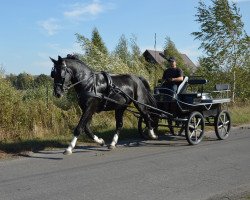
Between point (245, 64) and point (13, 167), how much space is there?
1739 centimetres

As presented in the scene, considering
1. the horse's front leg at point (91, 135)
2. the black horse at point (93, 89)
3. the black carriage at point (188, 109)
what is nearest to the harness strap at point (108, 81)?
the black horse at point (93, 89)

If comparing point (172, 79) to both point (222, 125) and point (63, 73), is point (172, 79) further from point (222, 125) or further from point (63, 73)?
point (63, 73)

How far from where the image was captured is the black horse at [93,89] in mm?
9641

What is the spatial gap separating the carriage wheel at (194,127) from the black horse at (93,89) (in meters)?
1.12

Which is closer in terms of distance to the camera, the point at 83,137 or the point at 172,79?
the point at 172,79

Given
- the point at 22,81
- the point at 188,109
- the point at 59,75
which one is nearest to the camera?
the point at 59,75

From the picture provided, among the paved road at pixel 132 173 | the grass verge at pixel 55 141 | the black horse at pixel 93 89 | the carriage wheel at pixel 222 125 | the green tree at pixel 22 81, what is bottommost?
the paved road at pixel 132 173

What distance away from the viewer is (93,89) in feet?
33.2

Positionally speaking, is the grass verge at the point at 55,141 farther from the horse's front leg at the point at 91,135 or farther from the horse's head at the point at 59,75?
the horse's head at the point at 59,75

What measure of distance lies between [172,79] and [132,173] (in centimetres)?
457

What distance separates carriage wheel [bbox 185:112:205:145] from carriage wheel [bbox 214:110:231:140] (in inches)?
24.0

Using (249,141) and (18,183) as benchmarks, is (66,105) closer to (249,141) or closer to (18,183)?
(249,141)

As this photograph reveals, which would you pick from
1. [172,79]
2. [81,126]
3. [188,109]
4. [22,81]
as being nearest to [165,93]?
[172,79]

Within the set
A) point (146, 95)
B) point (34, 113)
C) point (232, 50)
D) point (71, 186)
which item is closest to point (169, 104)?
point (146, 95)
